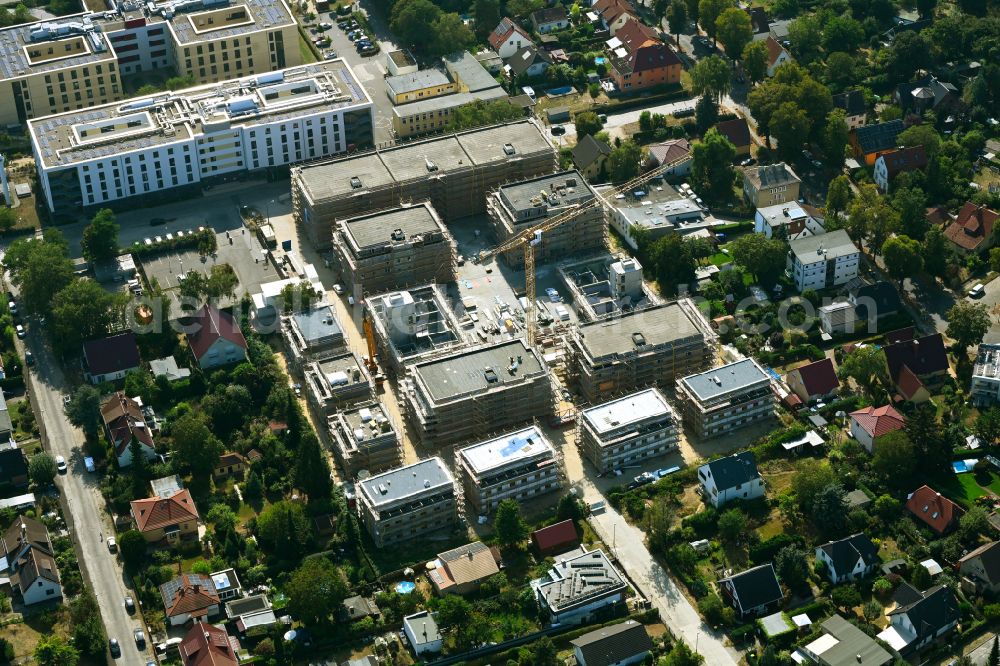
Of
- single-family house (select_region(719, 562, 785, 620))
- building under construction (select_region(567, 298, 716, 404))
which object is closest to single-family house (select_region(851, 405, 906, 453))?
building under construction (select_region(567, 298, 716, 404))

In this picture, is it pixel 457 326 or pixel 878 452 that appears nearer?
pixel 878 452

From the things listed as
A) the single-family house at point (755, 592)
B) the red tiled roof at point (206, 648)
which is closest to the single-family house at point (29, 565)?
the red tiled roof at point (206, 648)

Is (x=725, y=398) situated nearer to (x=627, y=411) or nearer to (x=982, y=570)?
(x=627, y=411)

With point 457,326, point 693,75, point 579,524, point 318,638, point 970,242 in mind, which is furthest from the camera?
point 693,75

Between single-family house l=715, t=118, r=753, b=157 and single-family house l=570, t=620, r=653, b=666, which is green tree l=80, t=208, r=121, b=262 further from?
single-family house l=570, t=620, r=653, b=666

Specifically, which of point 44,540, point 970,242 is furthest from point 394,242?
point 970,242

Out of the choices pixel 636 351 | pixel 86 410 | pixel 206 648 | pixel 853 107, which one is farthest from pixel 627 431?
pixel 853 107

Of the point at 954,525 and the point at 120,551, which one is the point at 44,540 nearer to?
the point at 120,551
